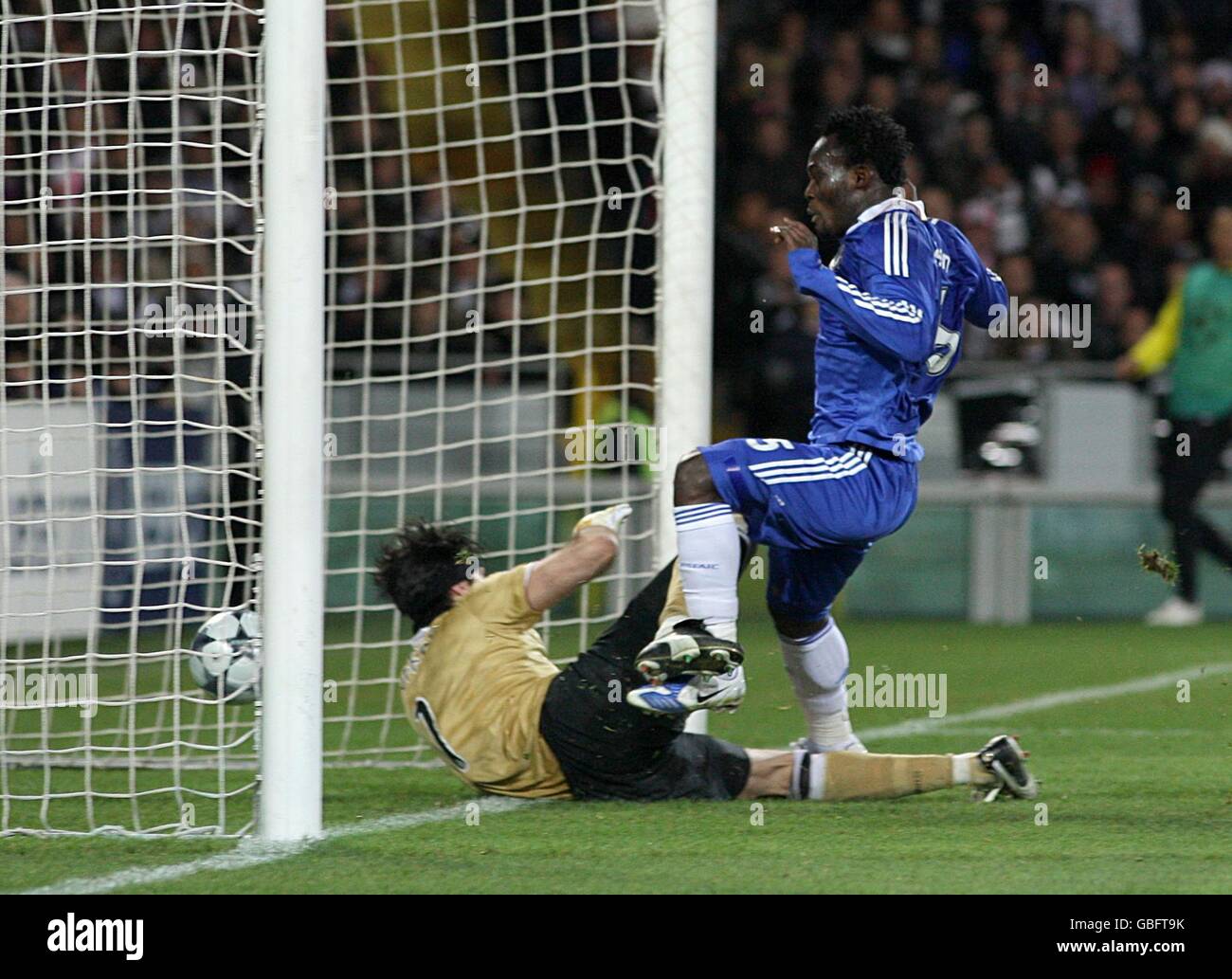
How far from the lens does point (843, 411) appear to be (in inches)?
191

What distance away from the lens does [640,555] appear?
294 inches

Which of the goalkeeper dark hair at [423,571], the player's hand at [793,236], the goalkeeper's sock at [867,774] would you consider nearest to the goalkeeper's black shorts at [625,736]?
the goalkeeper's sock at [867,774]

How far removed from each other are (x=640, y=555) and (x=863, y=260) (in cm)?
285

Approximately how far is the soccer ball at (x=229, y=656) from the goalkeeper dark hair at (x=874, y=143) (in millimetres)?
1995

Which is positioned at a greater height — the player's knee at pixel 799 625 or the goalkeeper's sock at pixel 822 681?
the player's knee at pixel 799 625

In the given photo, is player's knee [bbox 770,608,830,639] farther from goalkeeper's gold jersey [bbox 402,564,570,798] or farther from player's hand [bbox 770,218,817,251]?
player's hand [bbox 770,218,817,251]

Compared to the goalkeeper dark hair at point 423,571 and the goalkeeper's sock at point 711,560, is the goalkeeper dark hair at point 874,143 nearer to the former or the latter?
the goalkeeper's sock at point 711,560

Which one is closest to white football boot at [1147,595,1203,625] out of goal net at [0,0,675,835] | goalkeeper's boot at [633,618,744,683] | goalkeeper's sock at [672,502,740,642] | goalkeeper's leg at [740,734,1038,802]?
goal net at [0,0,675,835]

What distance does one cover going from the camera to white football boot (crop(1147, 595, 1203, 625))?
1052 centimetres

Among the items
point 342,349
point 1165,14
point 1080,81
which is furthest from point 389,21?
point 1165,14

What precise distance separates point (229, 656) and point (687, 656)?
1232 mm

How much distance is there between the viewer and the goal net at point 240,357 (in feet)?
17.3

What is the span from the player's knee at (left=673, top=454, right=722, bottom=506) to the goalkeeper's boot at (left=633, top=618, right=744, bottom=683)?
351mm
